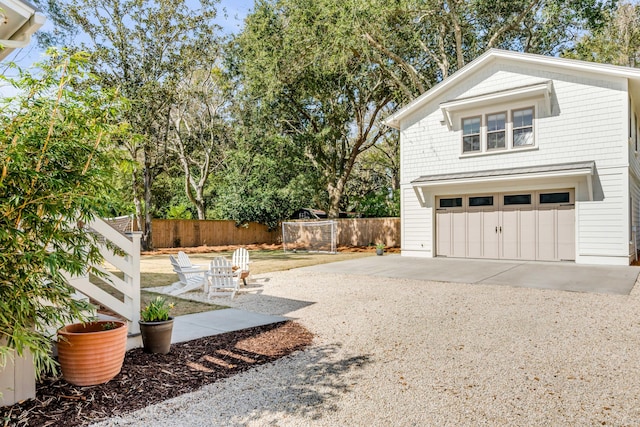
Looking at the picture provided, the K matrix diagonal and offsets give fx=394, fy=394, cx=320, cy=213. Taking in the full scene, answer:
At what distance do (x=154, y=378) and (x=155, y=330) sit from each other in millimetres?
652

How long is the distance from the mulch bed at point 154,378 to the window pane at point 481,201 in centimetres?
1087

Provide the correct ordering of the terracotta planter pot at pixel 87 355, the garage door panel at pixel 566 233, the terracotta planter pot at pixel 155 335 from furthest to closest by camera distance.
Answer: the garage door panel at pixel 566 233 < the terracotta planter pot at pixel 155 335 < the terracotta planter pot at pixel 87 355

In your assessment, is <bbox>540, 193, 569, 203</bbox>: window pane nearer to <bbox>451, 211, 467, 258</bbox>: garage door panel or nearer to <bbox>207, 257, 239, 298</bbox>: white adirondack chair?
<bbox>451, 211, 467, 258</bbox>: garage door panel

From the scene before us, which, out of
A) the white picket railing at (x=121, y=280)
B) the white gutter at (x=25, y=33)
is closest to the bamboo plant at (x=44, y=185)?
the white picket railing at (x=121, y=280)

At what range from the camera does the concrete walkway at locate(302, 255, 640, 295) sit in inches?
356

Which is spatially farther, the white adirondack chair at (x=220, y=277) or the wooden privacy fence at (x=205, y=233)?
the wooden privacy fence at (x=205, y=233)

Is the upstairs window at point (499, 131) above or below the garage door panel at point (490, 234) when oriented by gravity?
above

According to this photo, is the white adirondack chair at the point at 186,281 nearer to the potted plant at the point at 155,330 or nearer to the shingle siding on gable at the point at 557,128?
the potted plant at the point at 155,330

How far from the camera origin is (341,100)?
2317 cm

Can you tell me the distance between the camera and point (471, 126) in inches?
578

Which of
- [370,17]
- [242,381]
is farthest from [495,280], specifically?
[370,17]

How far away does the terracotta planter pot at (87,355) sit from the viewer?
358cm

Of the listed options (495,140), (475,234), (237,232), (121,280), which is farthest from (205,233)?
(121,280)

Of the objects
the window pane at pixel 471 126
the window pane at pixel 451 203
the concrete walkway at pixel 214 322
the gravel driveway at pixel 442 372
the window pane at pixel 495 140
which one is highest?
the window pane at pixel 471 126
